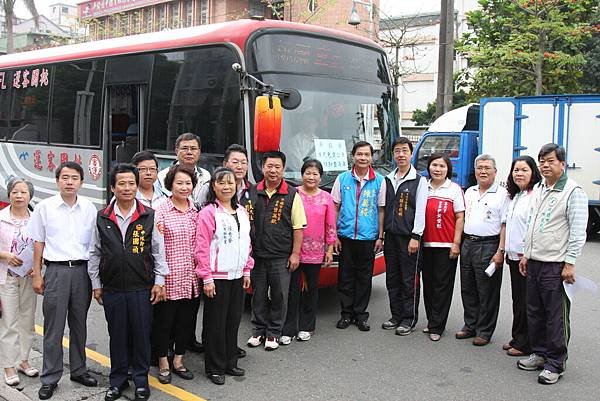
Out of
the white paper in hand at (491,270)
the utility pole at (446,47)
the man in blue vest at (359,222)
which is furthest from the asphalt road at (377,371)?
the utility pole at (446,47)

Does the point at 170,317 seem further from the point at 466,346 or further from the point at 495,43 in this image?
the point at 495,43

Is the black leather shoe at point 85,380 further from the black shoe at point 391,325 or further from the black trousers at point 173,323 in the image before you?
the black shoe at point 391,325

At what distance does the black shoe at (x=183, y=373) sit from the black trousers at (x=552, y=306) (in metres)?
2.60

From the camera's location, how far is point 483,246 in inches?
204

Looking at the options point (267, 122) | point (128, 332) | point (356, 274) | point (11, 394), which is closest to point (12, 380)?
point (11, 394)

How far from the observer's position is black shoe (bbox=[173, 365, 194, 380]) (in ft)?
14.4

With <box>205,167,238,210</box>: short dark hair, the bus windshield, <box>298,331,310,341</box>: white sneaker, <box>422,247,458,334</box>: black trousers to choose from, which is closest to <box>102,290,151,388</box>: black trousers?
<box>205,167,238,210</box>: short dark hair

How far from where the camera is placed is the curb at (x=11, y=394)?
13.0ft

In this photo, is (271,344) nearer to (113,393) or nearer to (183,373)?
(183,373)

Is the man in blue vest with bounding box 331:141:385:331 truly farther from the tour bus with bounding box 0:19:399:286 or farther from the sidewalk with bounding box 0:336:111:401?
the sidewalk with bounding box 0:336:111:401

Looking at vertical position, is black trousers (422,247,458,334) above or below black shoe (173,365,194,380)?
above

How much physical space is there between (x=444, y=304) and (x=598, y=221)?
7.06 meters

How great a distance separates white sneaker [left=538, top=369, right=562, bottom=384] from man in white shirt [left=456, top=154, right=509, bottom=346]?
2.69 feet

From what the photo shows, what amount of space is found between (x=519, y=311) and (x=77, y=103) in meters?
5.80
